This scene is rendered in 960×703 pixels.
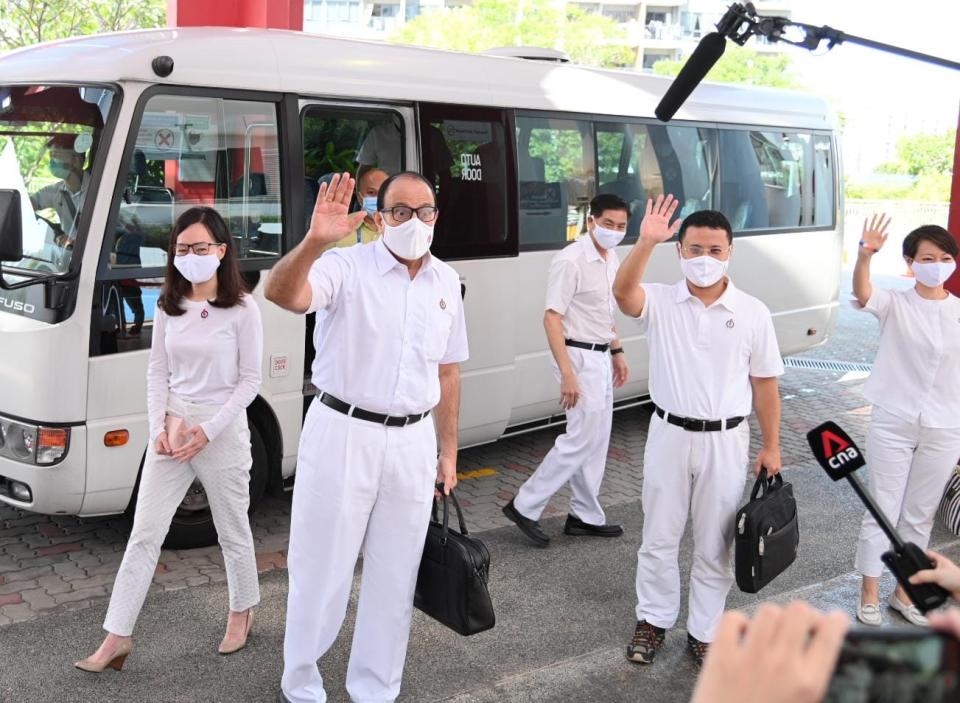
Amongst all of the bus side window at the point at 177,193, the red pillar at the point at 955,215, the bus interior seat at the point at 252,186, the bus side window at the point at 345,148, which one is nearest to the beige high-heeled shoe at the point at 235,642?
the bus side window at the point at 177,193

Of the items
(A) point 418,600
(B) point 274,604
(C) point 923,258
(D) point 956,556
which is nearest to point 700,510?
(A) point 418,600

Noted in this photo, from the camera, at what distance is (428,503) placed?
425 cm

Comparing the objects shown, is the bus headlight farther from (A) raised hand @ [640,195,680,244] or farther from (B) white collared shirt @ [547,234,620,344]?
(A) raised hand @ [640,195,680,244]

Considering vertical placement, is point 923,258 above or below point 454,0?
below

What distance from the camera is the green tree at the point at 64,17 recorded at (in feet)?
51.5

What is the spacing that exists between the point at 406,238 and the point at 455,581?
4.40 feet

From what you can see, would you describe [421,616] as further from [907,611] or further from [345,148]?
[345,148]

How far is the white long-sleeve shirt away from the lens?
4.69 m

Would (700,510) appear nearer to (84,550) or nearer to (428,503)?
(428,503)

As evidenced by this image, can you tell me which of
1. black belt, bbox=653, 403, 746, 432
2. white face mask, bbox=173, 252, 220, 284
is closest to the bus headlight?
white face mask, bbox=173, 252, 220, 284

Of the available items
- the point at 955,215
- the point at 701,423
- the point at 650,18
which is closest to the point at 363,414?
the point at 701,423

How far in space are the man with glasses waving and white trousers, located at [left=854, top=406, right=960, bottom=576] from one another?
267 cm

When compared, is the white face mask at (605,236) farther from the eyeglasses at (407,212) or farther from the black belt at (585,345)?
the eyeglasses at (407,212)

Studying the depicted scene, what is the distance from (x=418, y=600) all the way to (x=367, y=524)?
41 cm
